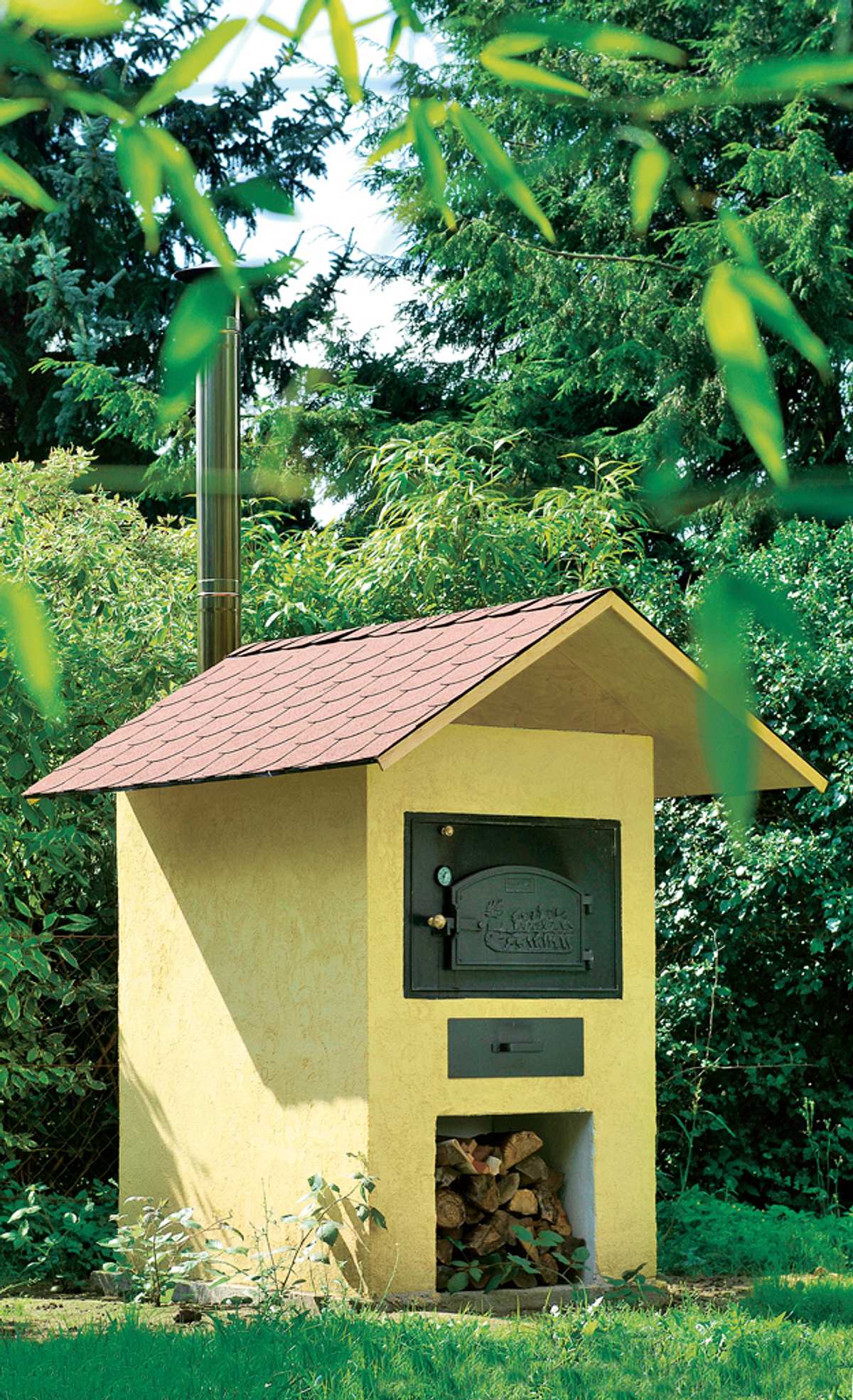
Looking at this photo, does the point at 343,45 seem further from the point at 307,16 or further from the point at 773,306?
the point at 773,306

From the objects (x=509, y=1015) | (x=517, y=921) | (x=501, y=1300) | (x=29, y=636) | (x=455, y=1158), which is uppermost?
Answer: (x=29, y=636)

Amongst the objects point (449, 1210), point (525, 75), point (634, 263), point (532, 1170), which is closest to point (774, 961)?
point (532, 1170)

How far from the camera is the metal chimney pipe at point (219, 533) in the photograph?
8.37m

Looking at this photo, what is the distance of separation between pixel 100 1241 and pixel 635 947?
243 cm

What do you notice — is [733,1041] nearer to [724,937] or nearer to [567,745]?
[724,937]

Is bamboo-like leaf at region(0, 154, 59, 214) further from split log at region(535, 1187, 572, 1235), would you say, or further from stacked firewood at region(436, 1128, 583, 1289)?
split log at region(535, 1187, 572, 1235)

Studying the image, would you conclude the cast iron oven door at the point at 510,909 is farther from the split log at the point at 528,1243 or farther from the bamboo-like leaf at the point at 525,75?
the bamboo-like leaf at the point at 525,75

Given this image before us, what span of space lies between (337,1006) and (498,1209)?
42.3 inches

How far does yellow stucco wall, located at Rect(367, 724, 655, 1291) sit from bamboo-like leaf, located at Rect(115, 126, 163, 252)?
529 centimetres

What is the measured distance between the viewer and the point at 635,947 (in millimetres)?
7125

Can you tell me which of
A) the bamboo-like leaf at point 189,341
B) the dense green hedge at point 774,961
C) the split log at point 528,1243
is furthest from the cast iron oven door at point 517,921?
the bamboo-like leaf at point 189,341

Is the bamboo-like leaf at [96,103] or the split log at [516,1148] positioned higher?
the bamboo-like leaf at [96,103]

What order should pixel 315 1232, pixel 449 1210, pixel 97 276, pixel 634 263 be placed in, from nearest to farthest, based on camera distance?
pixel 315 1232
pixel 449 1210
pixel 634 263
pixel 97 276

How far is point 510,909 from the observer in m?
6.68
